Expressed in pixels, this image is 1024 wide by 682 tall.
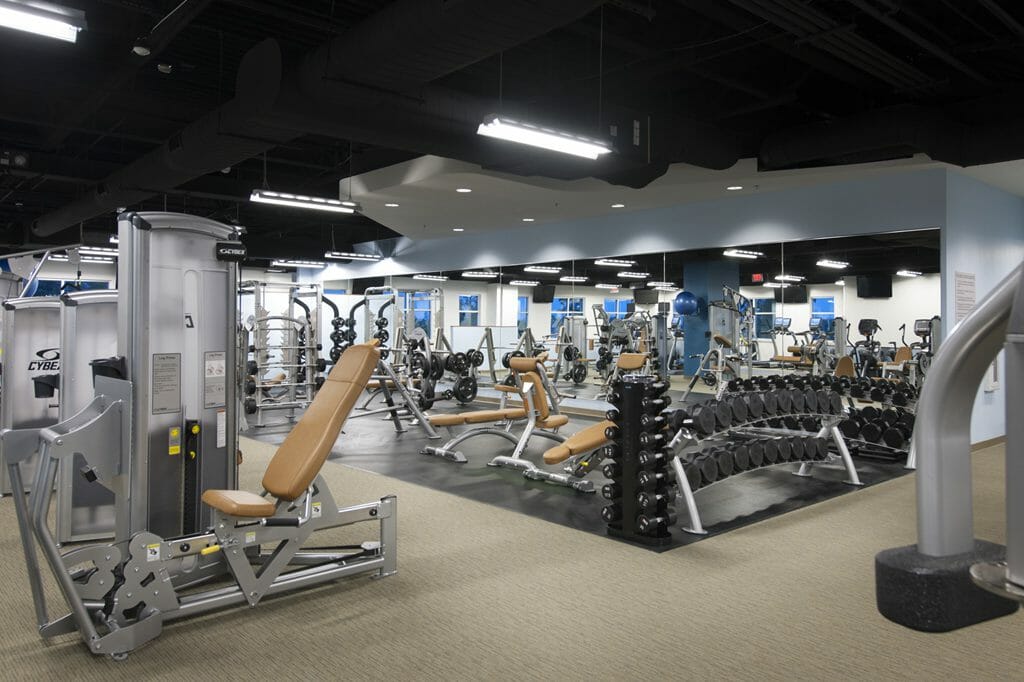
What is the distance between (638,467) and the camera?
12.7ft

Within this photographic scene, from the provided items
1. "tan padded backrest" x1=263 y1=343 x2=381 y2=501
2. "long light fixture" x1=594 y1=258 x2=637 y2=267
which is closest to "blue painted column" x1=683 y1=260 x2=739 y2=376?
"long light fixture" x1=594 y1=258 x2=637 y2=267

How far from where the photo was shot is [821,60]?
5355 millimetres

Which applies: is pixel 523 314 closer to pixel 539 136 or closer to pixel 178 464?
pixel 539 136

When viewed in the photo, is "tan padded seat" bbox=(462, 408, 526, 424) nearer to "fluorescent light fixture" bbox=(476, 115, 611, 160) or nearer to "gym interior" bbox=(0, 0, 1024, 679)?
"gym interior" bbox=(0, 0, 1024, 679)

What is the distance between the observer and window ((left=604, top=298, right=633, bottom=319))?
9.31 m

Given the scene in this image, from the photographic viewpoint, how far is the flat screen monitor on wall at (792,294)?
7.39 metres

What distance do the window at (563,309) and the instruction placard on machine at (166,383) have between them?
7127 mm

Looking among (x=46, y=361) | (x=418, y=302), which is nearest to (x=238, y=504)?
(x=46, y=361)

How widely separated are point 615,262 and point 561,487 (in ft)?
15.6

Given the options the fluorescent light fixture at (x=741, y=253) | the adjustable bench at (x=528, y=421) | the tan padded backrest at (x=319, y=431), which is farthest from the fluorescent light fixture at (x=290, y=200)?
the tan padded backrest at (x=319, y=431)

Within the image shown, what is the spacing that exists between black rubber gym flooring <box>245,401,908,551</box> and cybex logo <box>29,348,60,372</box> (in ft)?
7.40

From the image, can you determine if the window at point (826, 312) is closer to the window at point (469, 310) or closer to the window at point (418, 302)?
the window at point (469, 310)

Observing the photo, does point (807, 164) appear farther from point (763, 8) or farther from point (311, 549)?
point (311, 549)

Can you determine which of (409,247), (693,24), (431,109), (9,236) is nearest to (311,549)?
(431,109)
